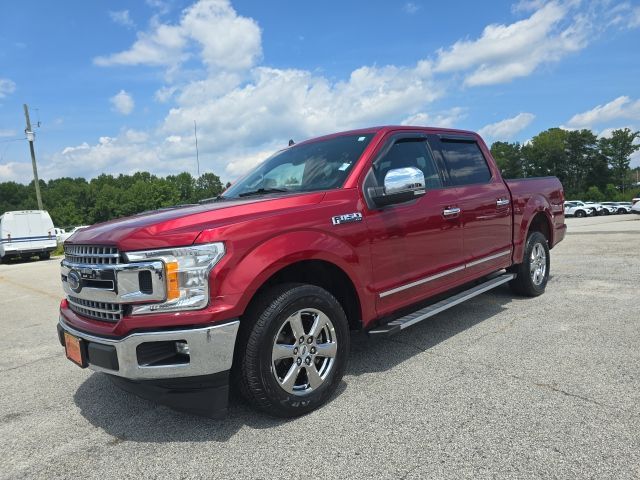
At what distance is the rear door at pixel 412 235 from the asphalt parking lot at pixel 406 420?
587mm

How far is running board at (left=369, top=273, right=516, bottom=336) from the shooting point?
344 cm

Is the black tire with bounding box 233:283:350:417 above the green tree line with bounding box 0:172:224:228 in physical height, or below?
below

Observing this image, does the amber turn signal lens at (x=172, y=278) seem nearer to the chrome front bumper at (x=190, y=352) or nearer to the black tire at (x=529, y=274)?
the chrome front bumper at (x=190, y=352)

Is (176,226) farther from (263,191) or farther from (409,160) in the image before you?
(409,160)

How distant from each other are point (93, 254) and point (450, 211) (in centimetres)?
286

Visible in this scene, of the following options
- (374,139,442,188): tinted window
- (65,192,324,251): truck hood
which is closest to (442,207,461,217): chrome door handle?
(374,139,442,188): tinted window

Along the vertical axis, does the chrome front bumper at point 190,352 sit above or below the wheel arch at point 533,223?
below

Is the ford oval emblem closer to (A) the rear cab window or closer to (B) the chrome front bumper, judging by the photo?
(B) the chrome front bumper

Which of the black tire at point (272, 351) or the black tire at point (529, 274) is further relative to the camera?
the black tire at point (529, 274)

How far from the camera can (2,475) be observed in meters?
2.57

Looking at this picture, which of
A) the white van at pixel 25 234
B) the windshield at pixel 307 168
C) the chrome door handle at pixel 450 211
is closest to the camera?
the windshield at pixel 307 168

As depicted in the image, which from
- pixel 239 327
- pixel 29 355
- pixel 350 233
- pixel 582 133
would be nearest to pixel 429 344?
pixel 350 233

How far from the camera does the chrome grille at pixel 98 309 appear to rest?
8.83ft

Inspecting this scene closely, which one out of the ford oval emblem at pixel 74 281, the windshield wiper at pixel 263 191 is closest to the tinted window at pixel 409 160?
the windshield wiper at pixel 263 191
